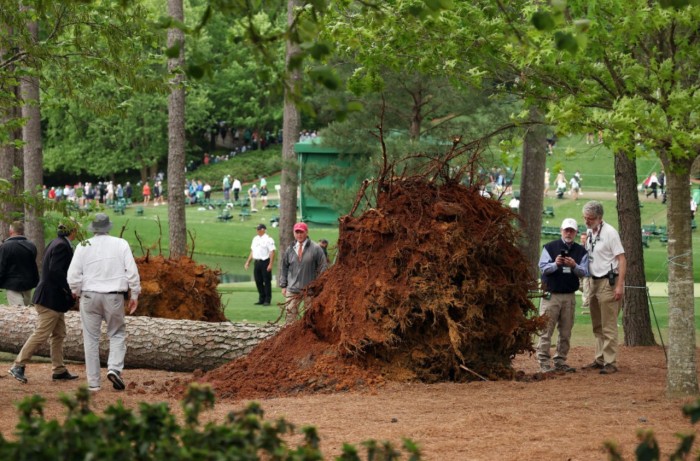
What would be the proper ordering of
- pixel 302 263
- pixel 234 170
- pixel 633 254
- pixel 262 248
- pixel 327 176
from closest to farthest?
1. pixel 302 263
2. pixel 633 254
3. pixel 262 248
4. pixel 327 176
5. pixel 234 170

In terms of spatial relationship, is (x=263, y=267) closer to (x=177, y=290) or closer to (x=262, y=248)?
(x=262, y=248)

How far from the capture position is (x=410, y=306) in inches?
444

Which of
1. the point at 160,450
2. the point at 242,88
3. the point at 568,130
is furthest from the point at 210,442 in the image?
the point at 242,88

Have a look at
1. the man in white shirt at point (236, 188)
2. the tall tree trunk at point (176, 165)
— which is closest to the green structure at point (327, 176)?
the tall tree trunk at point (176, 165)

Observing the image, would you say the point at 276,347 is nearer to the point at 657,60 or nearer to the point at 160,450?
the point at 657,60

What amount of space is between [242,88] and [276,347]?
5788 cm

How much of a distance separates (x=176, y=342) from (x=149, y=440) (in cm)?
873

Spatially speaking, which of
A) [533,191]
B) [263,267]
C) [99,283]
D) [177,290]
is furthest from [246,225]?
[99,283]

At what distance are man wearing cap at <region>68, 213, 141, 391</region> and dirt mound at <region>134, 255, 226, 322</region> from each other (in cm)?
364

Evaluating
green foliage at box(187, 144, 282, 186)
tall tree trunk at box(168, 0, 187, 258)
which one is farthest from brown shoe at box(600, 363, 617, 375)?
green foliage at box(187, 144, 282, 186)

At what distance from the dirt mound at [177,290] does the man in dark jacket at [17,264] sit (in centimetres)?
145

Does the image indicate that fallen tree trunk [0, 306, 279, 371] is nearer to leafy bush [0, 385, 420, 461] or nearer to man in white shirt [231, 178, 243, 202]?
leafy bush [0, 385, 420, 461]

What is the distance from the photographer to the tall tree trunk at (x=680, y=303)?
10.4 m

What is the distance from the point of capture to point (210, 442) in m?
4.55
